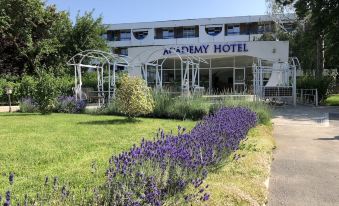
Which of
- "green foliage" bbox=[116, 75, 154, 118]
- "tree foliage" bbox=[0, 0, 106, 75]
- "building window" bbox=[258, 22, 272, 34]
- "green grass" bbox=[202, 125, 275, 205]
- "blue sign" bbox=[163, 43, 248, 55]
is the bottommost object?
"green grass" bbox=[202, 125, 275, 205]

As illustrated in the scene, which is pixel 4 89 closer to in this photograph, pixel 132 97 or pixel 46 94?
pixel 46 94

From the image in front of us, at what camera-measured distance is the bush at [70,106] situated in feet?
53.5

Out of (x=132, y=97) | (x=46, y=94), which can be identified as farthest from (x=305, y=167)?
(x=46, y=94)

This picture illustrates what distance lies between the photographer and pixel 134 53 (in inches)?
1097

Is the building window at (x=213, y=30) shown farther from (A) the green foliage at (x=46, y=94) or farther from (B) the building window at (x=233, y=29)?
(A) the green foliage at (x=46, y=94)

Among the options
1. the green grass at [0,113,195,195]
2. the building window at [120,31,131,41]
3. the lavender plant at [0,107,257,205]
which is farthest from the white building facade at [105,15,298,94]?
the lavender plant at [0,107,257,205]

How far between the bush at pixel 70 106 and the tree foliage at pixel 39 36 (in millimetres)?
14136

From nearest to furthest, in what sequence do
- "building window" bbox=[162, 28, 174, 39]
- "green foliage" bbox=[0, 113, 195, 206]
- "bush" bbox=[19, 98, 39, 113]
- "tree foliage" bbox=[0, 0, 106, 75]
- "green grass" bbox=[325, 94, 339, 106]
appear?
1. "green foliage" bbox=[0, 113, 195, 206]
2. "bush" bbox=[19, 98, 39, 113]
3. "green grass" bbox=[325, 94, 339, 106]
4. "tree foliage" bbox=[0, 0, 106, 75]
5. "building window" bbox=[162, 28, 174, 39]

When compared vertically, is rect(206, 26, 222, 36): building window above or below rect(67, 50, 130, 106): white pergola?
above

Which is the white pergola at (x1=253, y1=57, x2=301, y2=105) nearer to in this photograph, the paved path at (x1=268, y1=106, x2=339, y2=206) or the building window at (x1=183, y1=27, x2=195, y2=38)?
the paved path at (x1=268, y1=106, x2=339, y2=206)

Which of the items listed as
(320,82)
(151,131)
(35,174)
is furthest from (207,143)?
(320,82)

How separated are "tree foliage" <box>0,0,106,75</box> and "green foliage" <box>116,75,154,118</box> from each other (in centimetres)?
1853

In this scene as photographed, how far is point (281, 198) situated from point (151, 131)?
5.29 metres

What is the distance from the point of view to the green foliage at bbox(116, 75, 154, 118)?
1252 centimetres
